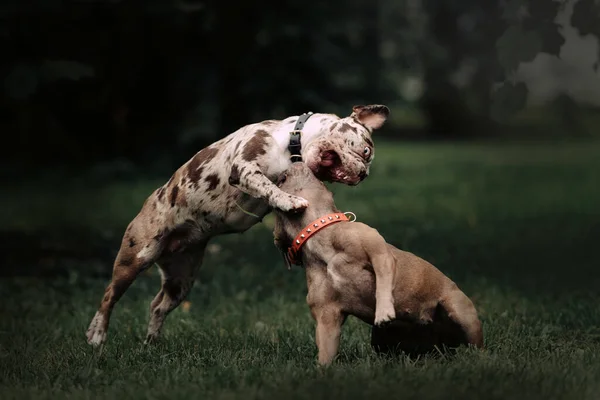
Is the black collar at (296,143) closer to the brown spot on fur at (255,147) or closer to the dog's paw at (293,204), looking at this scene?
the brown spot on fur at (255,147)

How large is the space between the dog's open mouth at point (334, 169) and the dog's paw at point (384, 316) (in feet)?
2.72

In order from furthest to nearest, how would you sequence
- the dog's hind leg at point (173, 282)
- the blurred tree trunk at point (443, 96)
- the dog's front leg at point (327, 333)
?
1. the blurred tree trunk at point (443, 96)
2. the dog's hind leg at point (173, 282)
3. the dog's front leg at point (327, 333)

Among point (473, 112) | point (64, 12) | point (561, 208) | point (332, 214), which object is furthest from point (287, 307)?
point (473, 112)

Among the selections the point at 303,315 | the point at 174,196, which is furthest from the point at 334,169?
the point at 303,315

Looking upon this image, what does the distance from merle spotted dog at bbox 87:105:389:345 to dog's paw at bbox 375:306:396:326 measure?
76cm

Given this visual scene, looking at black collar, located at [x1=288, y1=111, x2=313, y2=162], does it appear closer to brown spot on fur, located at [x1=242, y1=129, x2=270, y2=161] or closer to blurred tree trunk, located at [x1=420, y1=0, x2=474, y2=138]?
brown spot on fur, located at [x1=242, y1=129, x2=270, y2=161]

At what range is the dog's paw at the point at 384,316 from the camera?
14.8 feet

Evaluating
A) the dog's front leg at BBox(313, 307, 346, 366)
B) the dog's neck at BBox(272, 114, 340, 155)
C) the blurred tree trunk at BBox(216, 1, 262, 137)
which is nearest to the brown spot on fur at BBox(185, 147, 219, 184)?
the dog's neck at BBox(272, 114, 340, 155)

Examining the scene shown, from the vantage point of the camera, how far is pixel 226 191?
5633 mm

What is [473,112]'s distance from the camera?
36.1 metres

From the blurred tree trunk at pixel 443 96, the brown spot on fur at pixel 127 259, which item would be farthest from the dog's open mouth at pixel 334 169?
the blurred tree trunk at pixel 443 96

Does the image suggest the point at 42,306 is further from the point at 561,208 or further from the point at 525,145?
the point at 525,145

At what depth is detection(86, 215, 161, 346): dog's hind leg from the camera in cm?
599

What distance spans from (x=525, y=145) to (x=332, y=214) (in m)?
24.4
